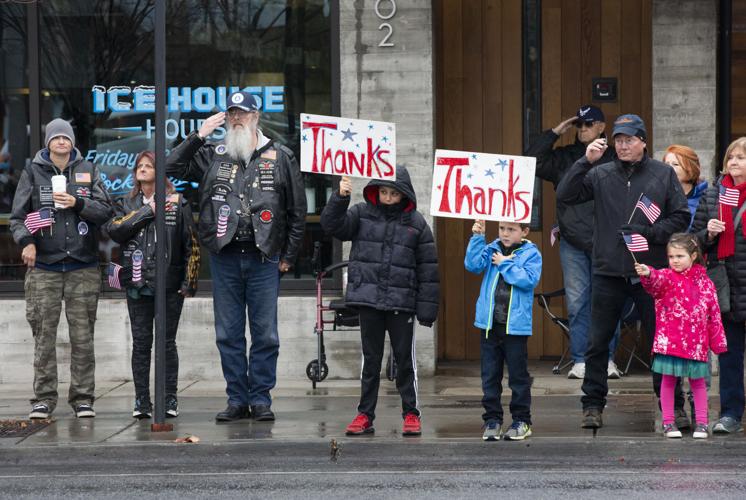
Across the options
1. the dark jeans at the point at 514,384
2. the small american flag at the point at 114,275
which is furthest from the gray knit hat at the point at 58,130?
the dark jeans at the point at 514,384

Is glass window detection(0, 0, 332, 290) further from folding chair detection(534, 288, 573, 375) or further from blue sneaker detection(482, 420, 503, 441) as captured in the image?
blue sneaker detection(482, 420, 503, 441)

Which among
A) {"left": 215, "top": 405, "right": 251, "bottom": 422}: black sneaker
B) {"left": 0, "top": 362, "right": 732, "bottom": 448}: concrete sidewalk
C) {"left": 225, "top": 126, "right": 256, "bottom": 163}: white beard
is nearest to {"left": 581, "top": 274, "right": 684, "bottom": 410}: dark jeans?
{"left": 0, "top": 362, "right": 732, "bottom": 448}: concrete sidewalk

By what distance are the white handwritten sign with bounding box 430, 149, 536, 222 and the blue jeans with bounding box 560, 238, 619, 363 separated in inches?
107

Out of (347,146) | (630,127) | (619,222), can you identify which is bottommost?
(619,222)

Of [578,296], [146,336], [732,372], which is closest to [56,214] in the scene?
[146,336]

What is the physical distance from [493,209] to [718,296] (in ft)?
5.27

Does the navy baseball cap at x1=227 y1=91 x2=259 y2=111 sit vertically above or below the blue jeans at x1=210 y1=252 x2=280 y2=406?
above

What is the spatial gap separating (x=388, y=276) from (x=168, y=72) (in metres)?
4.06

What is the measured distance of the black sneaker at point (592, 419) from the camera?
8.91 meters

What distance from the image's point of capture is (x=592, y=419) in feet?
29.2

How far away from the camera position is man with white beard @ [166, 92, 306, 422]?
9.40 metres

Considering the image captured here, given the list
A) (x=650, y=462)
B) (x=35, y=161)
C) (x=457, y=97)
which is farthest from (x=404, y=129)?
(x=650, y=462)

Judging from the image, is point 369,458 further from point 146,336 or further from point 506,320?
point 146,336

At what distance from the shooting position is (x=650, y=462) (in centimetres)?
805
